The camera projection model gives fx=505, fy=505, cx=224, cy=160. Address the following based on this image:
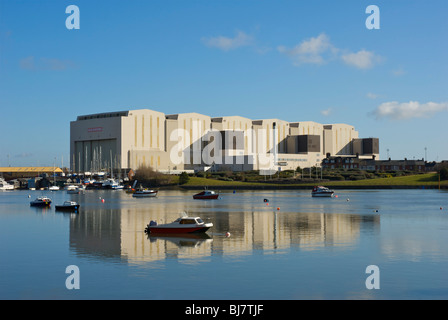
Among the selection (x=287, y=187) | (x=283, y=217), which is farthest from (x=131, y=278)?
(x=287, y=187)

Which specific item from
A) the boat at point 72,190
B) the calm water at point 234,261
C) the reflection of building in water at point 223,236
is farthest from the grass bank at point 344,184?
the calm water at point 234,261

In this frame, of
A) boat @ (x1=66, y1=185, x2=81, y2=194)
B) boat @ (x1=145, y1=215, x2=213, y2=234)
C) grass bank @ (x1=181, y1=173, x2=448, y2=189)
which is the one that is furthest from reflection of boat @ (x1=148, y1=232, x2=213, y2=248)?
boat @ (x1=66, y1=185, x2=81, y2=194)

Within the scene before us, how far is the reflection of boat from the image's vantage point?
43156 millimetres

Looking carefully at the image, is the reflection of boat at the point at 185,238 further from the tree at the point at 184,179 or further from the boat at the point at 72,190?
the tree at the point at 184,179

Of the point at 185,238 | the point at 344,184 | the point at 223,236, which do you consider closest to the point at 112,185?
the point at 344,184

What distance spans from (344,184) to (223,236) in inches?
5455

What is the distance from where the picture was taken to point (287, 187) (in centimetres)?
18112

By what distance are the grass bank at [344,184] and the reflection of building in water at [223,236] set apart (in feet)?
370

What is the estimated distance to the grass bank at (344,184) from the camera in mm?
176875

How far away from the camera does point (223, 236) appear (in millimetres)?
47750

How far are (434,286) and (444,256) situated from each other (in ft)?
32.8

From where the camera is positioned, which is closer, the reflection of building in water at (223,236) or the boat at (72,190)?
the reflection of building in water at (223,236)
